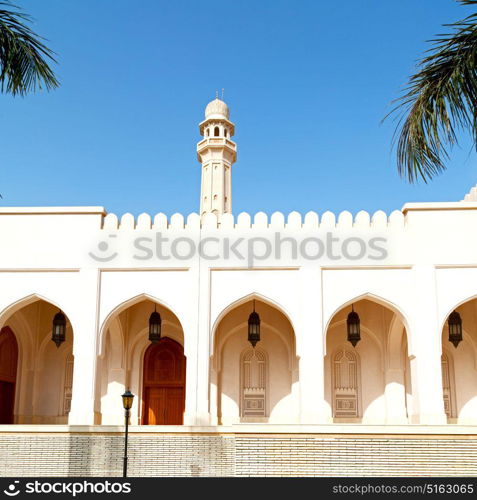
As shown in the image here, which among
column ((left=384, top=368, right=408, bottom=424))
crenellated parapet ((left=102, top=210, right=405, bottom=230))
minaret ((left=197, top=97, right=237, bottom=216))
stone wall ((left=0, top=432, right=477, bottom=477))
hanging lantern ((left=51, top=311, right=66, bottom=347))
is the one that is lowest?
stone wall ((left=0, top=432, right=477, bottom=477))

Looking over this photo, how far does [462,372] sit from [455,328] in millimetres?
1259

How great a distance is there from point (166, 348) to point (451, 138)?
29.3ft

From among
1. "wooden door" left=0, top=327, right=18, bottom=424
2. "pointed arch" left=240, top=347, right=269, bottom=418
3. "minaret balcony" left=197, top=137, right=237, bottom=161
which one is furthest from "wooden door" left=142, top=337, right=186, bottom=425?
"minaret balcony" left=197, top=137, right=237, bottom=161

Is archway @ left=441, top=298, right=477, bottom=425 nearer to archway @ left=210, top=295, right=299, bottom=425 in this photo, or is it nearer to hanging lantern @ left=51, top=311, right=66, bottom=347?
archway @ left=210, top=295, right=299, bottom=425

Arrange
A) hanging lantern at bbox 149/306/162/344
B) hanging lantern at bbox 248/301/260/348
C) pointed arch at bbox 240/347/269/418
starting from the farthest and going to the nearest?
1. pointed arch at bbox 240/347/269/418
2. hanging lantern at bbox 149/306/162/344
3. hanging lantern at bbox 248/301/260/348

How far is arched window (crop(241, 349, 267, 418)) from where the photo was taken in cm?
1386

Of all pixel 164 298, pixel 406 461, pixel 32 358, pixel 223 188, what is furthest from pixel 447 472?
pixel 223 188

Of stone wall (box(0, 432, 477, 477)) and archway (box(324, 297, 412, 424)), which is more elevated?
archway (box(324, 297, 412, 424))

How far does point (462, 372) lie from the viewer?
44.9 feet

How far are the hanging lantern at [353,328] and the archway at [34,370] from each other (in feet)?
18.8

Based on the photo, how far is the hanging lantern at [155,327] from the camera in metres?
13.2

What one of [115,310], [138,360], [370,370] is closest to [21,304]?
[115,310]

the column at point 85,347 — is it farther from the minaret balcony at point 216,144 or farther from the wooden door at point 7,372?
the minaret balcony at point 216,144

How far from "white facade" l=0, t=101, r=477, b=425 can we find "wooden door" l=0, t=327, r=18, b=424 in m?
1.78
